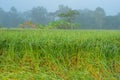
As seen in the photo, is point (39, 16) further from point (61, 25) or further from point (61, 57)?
point (61, 57)

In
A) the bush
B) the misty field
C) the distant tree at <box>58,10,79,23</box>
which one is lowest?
the misty field

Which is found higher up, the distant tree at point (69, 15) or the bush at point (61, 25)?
the distant tree at point (69, 15)

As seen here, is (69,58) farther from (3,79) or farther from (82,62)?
(3,79)

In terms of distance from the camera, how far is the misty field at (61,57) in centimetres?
243

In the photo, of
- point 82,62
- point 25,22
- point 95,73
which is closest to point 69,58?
point 82,62

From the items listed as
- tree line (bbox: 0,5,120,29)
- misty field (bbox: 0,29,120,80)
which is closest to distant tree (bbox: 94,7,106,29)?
tree line (bbox: 0,5,120,29)

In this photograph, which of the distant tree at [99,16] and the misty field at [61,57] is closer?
the misty field at [61,57]

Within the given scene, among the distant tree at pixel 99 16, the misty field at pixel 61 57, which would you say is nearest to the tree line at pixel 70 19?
the distant tree at pixel 99 16

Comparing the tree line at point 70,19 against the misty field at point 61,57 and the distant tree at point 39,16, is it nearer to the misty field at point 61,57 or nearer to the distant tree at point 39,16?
the distant tree at point 39,16

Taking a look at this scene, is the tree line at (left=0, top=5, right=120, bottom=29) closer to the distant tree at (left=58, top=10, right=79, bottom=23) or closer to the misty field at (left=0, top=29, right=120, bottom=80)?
the distant tree at (left=58, top=10, right=79, bottom=23)

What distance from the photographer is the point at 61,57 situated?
8.38 feet

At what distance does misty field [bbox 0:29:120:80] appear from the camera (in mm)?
2433

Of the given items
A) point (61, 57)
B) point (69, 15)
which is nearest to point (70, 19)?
point (69, 15)

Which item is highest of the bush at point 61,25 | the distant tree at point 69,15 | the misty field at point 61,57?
the distant tree at point 69,15
